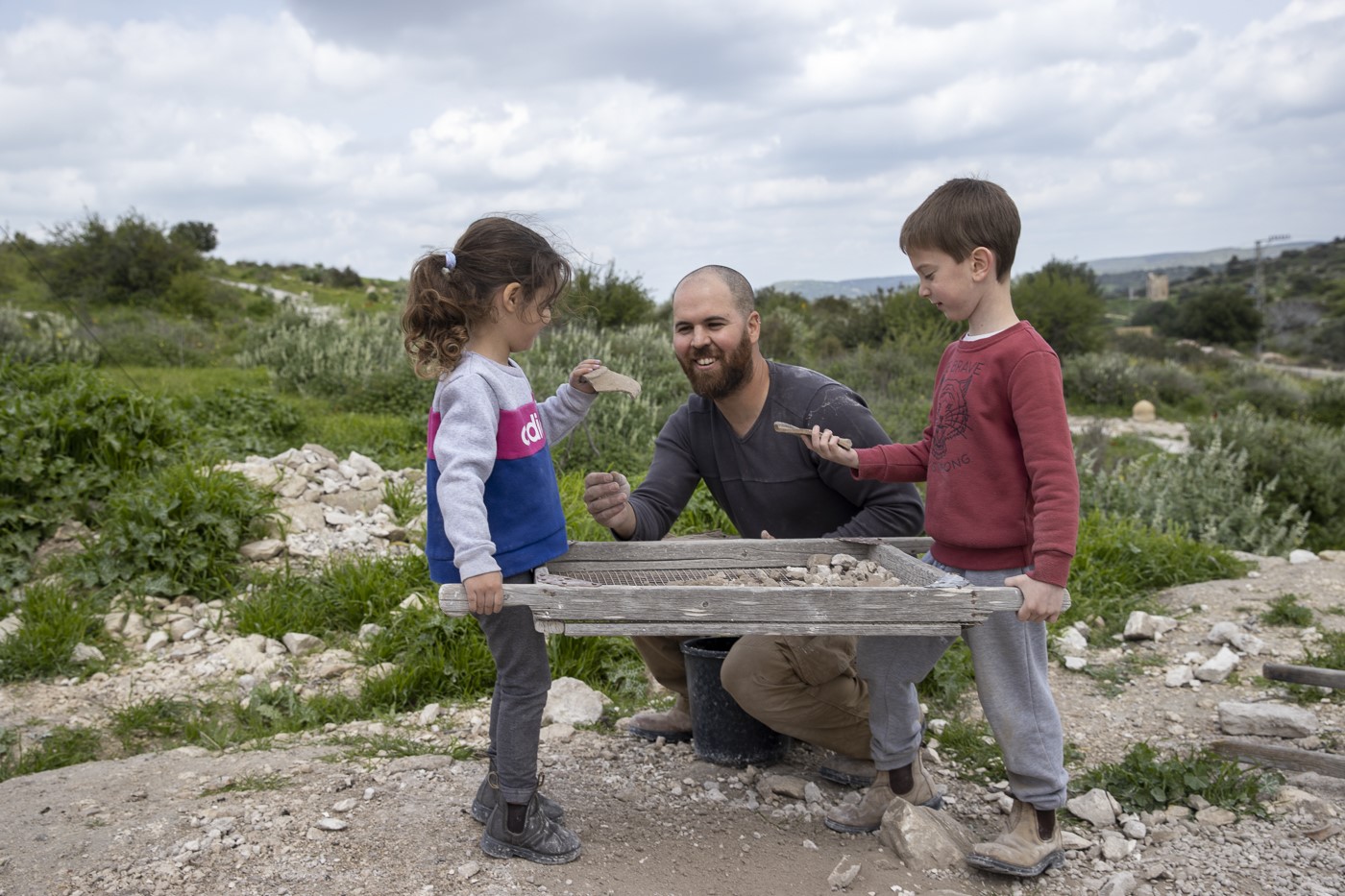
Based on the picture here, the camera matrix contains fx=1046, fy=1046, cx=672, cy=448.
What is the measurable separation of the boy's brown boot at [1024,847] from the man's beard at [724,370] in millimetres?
1647

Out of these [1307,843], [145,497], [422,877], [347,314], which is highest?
[347,314]

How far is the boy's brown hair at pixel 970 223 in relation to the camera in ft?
9.60

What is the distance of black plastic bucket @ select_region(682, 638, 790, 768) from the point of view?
152 inches

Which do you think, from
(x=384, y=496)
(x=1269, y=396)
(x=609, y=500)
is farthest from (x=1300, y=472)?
(x=1269, y=396)

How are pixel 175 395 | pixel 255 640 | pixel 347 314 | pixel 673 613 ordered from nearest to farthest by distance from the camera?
pixel 673 613 < pixel 255 640 < pixel 175 395 < pixel 347 314

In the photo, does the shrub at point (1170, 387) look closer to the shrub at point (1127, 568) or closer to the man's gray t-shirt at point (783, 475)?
the shrub at point (1127, 568)

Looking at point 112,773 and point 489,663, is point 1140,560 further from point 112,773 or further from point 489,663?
point 112,773

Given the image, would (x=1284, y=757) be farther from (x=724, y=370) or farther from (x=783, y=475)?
(x=724, y=370)

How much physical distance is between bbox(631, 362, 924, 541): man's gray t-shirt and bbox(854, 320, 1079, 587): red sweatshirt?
0.48 meters

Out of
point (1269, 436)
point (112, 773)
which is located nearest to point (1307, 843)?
point (112, 773)

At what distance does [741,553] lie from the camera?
3447mm

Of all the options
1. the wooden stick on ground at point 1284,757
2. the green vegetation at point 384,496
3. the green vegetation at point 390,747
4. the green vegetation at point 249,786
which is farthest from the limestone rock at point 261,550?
the wooden stick on ground at point 1284,757

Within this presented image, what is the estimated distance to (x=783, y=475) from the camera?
3.76m

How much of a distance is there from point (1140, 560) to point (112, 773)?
18.9ft
